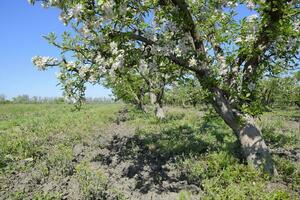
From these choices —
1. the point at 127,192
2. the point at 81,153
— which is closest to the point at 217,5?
the point at 127,192

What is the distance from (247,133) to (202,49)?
2342mm

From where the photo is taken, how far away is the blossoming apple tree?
256 inches

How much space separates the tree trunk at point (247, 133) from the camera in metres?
7.62

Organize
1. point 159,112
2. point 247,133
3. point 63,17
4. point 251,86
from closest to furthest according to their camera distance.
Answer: point 63,17, point 251,86, point 247,133, point 159,112

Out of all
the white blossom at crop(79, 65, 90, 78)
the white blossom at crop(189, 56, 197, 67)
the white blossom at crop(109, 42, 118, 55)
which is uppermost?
the white blossom at crop(109, 42, 118, 55)

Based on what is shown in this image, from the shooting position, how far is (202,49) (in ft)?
25.3

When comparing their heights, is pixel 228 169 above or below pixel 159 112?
below

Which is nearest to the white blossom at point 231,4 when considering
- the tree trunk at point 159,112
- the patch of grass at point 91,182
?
the patch of grass at point 91,182

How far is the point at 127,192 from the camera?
7.10 metres

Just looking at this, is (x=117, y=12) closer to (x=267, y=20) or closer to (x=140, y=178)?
(x=267, y=20)

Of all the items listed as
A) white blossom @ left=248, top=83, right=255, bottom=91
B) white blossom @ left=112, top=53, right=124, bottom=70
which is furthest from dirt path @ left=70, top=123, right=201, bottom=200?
white blossom @ left=112, top=53, right=124, bottom=70

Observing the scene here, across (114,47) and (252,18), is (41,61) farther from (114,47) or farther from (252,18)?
(252,18)

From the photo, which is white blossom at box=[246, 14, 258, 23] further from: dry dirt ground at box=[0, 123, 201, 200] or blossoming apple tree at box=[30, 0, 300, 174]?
dry dirt ground at box=[0, 123, 201, 200]

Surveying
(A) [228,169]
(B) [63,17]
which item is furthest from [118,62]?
(A) [228,169]
